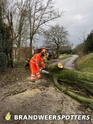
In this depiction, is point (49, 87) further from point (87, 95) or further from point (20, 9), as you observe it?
point (20, 9)

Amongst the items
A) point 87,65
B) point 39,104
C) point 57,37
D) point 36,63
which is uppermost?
point 57,37

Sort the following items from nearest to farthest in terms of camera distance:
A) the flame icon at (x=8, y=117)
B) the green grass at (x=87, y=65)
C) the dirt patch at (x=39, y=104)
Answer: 1. the flame icon at (x=8, y=117)
2. the dirt patch at (x=39, y=104)
3. the green grass at (x=87, y=65)

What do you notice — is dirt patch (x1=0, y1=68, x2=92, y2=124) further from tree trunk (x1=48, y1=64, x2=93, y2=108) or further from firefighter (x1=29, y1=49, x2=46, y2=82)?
firefighter (x1=29, y1=49, x2=46, y2=82)

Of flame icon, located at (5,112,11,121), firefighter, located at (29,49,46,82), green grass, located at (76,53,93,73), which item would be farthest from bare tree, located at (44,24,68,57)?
flame icon, located at (5,112,11,121)

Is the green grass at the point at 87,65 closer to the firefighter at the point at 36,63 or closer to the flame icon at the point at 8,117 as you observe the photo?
the firefighter at the point at 36,63

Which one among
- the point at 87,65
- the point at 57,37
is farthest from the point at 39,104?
the point at 57,37

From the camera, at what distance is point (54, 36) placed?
95.8 ft

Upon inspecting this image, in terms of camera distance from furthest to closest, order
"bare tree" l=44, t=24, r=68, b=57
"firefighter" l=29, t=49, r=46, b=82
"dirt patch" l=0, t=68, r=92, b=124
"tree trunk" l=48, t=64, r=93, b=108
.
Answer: "bare tree" l=44, t=24, r=68, b=57
"firefighter" l=29, t=49, r=46, b=82
"tree trunk" l=48, t=64, r=93, b=108
"dirt patch" l=0, t=68, r=92, b=124

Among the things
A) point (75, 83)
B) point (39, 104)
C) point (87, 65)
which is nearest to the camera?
point (39, 104)

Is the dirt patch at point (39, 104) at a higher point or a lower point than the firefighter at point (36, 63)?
lower

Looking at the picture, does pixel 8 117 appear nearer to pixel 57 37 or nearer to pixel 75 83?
pixel 75 83

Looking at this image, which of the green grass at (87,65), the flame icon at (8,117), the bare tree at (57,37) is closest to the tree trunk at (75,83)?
the flame icon at (8,117)

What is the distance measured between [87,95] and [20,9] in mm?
12638

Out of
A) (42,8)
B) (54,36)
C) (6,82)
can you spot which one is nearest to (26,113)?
(6,82)
